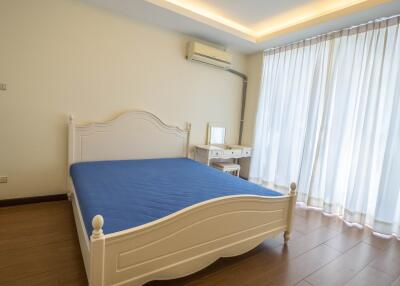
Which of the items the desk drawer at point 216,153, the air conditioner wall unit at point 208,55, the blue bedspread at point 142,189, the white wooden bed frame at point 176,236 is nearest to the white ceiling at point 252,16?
the air conditioner wall unit at point 208,55

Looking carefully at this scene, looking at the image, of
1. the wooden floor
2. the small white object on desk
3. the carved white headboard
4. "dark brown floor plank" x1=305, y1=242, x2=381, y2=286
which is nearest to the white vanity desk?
the small white object on desk

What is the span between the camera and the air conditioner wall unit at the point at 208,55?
365cm

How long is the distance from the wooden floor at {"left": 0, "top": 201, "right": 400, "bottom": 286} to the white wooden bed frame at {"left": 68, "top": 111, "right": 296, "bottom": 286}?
6.5 inches

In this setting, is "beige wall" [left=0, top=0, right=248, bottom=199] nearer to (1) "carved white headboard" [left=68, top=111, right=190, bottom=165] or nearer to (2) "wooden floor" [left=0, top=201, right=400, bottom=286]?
(1) "carved white headboard" [left=68, top=111, right=190, bottom=165]

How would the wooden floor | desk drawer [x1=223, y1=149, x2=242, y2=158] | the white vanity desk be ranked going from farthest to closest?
desk drawer [x1=223, y1=149, x2=242, y2=158]
the white vanity desk
the wooden floor

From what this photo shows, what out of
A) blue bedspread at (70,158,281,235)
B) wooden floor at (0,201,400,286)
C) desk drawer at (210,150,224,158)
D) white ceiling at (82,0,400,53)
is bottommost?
wooden floor at (0,201,400,286)

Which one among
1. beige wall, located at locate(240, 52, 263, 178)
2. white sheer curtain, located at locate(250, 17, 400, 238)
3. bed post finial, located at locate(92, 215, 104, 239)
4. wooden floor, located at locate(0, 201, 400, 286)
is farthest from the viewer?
beige wall, located at locate(240, 52, 263, 178)

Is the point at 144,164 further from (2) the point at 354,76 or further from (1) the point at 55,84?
(2) the point at 354,76

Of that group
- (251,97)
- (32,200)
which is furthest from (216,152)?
(32,200)

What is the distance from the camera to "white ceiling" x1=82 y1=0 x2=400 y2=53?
280 cm

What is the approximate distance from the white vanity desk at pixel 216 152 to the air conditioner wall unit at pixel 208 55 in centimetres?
143

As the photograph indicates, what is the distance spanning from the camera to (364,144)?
9.59 feet

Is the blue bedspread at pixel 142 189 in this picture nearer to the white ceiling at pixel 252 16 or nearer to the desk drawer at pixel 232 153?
the desk drawer at pixel 232 153

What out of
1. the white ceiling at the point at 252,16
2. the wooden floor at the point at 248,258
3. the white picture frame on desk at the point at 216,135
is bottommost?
the wooden floor at the point at 248,258
